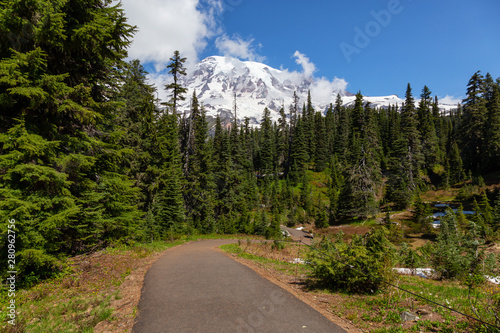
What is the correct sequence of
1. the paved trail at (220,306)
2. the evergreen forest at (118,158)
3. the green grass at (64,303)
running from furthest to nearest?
the evergreen forest at (118,158) → the paved trail at (220,306) → the green grass at (64,303)

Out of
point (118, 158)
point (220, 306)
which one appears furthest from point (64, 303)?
point (118, 158)

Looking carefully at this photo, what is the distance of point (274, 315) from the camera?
19.0 ft

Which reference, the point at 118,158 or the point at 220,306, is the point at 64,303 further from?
the point at 118,158

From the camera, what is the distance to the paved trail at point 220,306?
5227 mm

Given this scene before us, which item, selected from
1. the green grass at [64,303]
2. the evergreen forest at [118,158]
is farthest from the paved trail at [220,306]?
the evergreen forest at [118,158]

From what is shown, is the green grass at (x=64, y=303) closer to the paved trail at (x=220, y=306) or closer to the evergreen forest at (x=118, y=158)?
the evergreen forest at (x=118, y=158)

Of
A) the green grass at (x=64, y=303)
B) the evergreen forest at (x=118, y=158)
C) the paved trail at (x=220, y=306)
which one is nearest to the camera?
the green grass at (x=64, y=303)

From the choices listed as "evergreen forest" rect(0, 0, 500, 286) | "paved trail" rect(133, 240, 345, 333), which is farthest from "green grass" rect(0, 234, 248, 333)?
"paved trail" rect(133, 240, 345, 333)

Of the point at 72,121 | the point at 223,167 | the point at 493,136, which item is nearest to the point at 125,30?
the point at 72,121

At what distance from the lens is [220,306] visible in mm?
6254

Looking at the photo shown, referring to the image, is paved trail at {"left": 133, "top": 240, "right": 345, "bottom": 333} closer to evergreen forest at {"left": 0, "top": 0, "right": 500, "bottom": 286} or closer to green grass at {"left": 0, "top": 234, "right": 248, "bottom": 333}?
green grass at {"left": 0, "top": 234, "right": 248, "bottom": 333}

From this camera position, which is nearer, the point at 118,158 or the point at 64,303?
the point at 64,303

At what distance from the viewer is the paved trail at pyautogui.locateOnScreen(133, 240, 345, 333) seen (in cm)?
523

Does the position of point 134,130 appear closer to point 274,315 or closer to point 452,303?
point 274,315
